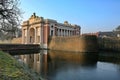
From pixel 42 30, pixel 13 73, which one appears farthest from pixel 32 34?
pixel 13 73

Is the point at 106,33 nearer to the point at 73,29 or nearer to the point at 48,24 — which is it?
the point at 73,29

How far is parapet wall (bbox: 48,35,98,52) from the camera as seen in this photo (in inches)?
1655

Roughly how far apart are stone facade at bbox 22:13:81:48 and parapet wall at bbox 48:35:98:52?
20.1ft

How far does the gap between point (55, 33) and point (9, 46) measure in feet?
58.4

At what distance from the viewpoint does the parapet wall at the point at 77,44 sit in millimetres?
42031

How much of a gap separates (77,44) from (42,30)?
1561 cm

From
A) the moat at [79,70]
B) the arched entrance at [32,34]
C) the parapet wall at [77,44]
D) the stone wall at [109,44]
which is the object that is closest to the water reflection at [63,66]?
the moat at [79,70]

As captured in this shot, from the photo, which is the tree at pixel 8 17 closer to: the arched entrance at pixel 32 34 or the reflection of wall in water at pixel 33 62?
the reflection of wall in water at pixel 33 62

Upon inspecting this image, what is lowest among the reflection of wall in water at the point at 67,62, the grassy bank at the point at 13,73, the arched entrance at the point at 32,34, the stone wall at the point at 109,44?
the reflection of wall in water at the point at 67,62

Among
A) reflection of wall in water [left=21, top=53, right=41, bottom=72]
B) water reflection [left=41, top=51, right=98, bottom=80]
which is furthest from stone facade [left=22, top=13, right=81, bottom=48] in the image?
water reflection [left=41, top=51, right=98, bottom=80]

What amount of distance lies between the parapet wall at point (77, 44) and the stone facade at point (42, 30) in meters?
6.12

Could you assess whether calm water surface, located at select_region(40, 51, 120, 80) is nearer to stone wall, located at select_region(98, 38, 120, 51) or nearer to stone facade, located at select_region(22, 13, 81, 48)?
→ stone wall, located at select_region(98, 38, 120, 51)

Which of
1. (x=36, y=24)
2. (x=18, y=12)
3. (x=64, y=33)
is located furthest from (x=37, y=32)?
(x=18, y=12)

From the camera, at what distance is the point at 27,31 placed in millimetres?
64062
